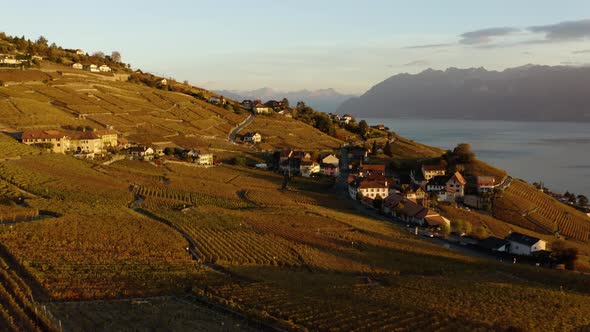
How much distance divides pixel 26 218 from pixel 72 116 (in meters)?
40.1

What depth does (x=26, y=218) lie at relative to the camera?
25.0 metres

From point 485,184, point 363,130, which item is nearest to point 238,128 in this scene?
point 363,130

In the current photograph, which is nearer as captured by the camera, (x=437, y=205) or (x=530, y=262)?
(x=530, y=262)

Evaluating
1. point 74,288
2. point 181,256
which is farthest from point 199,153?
point 74,288

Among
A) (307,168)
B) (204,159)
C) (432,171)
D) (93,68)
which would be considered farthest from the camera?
(93,68)

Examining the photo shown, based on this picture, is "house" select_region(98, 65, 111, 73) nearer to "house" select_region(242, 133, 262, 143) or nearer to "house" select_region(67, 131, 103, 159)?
"house" select_region(242, 133, 262, 143)

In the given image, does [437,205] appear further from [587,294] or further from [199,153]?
[199,153]

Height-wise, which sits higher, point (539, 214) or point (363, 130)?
point (363, 130)

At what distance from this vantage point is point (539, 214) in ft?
148

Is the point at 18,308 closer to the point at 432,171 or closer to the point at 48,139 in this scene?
the point at 48,139

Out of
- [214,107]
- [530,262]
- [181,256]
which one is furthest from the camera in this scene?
[214,107]

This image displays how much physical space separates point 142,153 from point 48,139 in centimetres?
912

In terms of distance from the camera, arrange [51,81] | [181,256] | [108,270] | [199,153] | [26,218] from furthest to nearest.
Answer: [51,81], [199,153], [26,218], [181,256], [108,270]

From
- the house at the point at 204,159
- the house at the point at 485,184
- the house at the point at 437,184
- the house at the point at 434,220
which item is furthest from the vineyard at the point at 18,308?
the house at the point at 485,184
